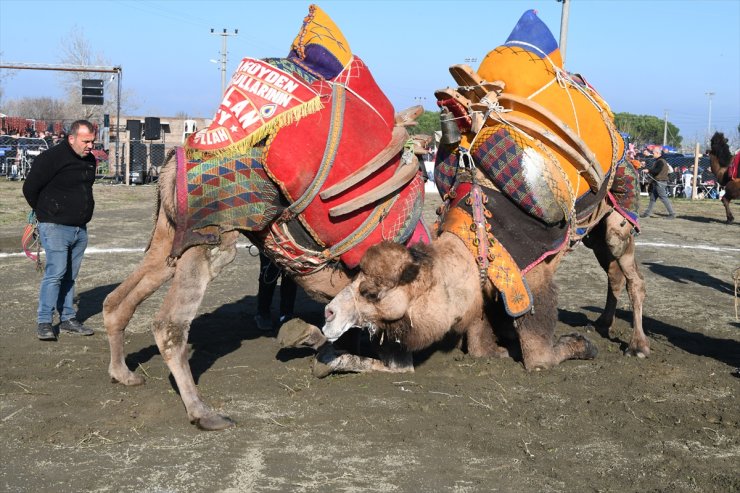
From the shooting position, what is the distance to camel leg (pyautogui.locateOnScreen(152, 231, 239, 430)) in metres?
4.88

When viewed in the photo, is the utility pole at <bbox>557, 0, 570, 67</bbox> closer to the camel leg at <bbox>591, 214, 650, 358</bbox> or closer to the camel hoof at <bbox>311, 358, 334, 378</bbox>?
the camel leg at <bbox>591, 214, 650, 358</bbox>

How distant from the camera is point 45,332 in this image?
6.82m

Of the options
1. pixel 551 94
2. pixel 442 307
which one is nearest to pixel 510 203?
pixel 551 94

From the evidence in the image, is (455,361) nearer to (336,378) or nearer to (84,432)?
(336,378)

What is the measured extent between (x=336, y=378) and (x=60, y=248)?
9.84 ft

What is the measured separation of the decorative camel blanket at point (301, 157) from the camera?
475 cm

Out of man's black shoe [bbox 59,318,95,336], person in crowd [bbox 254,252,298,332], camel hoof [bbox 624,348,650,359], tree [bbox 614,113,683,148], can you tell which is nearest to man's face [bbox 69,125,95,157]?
man's black shoe [bbox 59,318,95,336]

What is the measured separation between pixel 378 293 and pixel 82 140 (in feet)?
12.1

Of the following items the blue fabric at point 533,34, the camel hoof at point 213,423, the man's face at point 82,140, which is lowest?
the camel hoof at point 213,423

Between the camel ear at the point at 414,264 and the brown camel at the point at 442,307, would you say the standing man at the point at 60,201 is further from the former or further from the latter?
the camel ear at the point at 414,264

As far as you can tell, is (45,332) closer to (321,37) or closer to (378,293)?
(378,293)

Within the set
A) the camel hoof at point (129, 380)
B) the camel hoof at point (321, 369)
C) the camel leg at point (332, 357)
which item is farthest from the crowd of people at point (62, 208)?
the camel hoof at point (129, 380)

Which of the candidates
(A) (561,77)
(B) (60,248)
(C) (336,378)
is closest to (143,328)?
(B) (60,248)

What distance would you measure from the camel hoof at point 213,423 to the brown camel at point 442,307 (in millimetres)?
792
